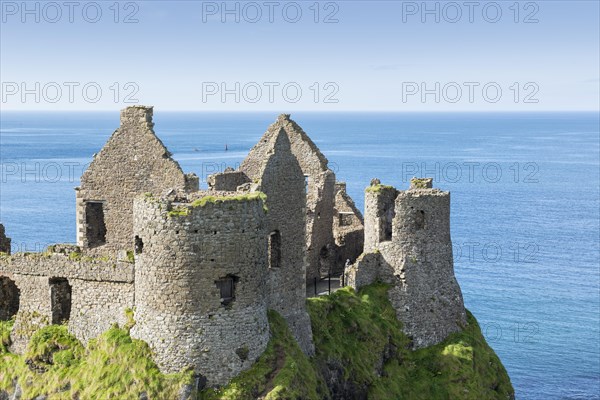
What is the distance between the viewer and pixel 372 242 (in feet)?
147

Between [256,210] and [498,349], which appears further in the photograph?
[498,349]

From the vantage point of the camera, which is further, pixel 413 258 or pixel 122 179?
pixel 413 258

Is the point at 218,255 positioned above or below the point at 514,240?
above

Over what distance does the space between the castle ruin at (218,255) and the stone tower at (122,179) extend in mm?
53

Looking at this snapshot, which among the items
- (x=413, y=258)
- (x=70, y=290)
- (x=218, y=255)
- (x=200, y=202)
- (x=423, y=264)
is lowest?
(x=70, y=290)

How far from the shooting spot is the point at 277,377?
3083 centimetres

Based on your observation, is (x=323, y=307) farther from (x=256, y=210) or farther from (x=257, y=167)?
(x=256, y=210)

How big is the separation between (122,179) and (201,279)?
35.0ft

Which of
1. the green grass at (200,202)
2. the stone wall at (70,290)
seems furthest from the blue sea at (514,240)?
the green grass at (200,202)

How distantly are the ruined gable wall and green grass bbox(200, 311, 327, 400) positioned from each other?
2136mm

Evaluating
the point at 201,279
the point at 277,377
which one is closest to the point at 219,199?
the point at 201,279

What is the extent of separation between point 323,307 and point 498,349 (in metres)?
42.6

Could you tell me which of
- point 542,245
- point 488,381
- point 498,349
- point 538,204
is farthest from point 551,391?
point 538,204

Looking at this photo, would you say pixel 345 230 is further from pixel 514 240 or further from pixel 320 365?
pixel 514 240
